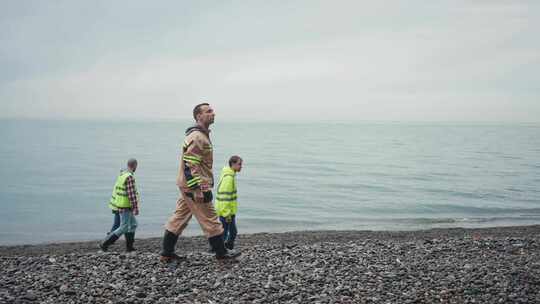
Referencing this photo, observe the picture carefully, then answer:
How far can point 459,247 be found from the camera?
31.4 ft

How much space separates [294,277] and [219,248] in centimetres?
143

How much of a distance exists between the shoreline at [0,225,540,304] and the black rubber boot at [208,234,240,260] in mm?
159

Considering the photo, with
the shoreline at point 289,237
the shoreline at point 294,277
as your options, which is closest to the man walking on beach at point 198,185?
the shoreline at point 294,277

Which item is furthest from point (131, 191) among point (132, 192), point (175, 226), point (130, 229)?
point (175, 226)

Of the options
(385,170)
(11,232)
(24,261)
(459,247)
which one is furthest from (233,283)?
(385,170)

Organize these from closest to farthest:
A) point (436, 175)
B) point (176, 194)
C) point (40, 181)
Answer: point (176, 194)
point (40, 181)
point (436, 175)

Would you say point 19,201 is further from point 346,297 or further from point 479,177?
point 479,177

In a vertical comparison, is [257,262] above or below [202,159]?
below

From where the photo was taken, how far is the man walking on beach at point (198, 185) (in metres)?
7.25

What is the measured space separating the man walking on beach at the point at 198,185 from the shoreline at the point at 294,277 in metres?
0.45

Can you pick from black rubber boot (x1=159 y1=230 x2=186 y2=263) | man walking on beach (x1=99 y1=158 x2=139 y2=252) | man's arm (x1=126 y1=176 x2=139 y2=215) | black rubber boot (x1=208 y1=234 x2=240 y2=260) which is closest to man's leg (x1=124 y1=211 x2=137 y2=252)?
man walking on beach (x1=99 y1=158 x2=139 y2=252)

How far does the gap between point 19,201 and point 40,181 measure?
1040cm

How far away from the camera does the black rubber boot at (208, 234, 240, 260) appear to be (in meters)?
7.70

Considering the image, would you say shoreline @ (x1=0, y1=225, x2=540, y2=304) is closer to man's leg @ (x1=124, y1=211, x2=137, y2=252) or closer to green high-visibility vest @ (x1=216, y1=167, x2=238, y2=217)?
green high-visibility vest @ (x1=216, y1=167, x2=238, y2=217)
